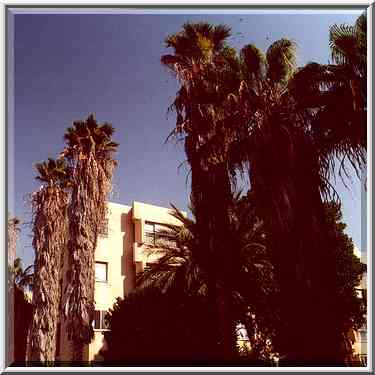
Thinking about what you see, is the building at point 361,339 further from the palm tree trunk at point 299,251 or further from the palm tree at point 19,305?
the palm tree at point 19,305

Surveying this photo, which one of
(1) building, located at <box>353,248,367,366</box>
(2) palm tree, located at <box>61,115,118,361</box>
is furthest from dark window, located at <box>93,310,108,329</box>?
(1) building, located at <box>353,248,367,366</box>

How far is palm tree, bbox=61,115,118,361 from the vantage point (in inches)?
472

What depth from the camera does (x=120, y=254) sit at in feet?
42.4

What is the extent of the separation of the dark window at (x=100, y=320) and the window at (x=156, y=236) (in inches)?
58.9

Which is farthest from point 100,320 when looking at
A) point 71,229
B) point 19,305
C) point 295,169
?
point 295,169

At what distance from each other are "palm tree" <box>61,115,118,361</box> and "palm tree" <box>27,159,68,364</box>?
283 mm

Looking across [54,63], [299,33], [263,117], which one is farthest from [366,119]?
[54,63]

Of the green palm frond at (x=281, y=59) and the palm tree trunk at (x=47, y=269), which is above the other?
the green palm frond at (x=281, y=59)

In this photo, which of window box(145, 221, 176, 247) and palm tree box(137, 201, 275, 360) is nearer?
window box(145, 221, 176, 247)

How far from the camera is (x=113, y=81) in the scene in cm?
1142

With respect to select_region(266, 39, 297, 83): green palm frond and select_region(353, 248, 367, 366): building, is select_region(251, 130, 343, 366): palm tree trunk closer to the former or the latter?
select_region(353, 248, 367, 366): building

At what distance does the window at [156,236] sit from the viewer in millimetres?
12838

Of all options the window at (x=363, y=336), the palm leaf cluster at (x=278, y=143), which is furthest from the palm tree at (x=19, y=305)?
the window at (x=363, y=336)

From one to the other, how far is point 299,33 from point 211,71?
281 centimetres
